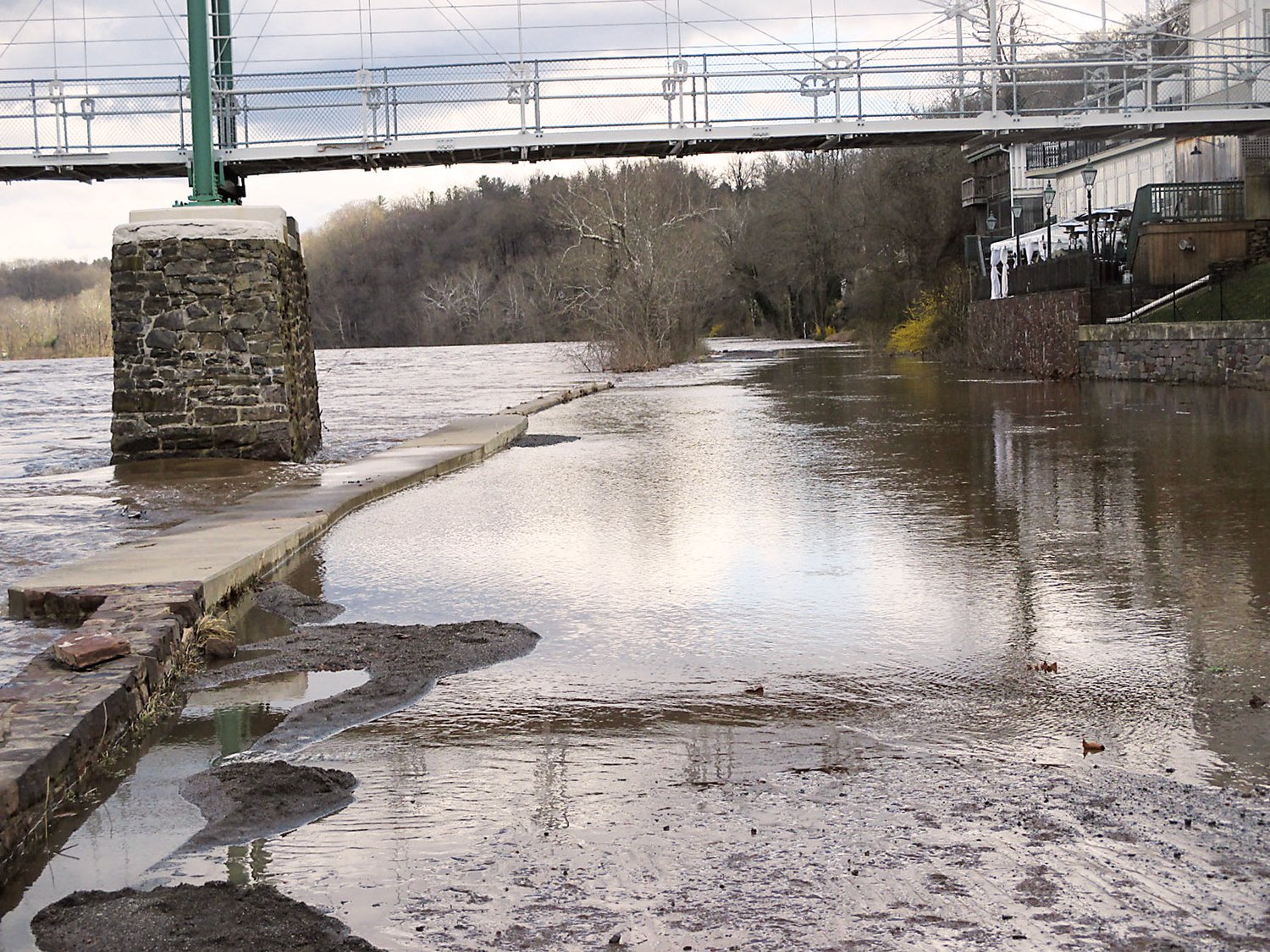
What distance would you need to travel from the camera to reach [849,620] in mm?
8297

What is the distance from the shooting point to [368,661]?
7.60m

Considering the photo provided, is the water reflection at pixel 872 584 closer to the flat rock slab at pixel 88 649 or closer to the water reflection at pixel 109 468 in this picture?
the flat rock slab at pixel 88 649

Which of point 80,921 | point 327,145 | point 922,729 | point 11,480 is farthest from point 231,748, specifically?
point 327,145

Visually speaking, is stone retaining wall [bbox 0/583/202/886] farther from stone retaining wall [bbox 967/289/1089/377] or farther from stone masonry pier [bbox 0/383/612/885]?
stone retaining wall [bbox 967/289/1089/377]

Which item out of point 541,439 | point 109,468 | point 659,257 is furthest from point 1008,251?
point 109,468

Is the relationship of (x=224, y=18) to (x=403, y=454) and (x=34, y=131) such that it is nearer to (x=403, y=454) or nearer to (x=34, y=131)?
(x=34, y=131)

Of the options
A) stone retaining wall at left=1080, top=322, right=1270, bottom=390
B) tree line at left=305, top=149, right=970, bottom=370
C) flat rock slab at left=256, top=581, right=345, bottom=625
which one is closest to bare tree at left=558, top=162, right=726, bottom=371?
tree line at left=305, top=149, right=970, bottom=370

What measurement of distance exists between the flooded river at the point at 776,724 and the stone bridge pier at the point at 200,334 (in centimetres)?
488

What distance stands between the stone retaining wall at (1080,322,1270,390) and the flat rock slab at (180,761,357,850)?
2342 centimetres

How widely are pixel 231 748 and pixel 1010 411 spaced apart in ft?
63.8

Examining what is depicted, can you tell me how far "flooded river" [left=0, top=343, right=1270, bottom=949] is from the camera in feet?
14.4

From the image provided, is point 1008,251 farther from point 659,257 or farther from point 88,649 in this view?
point 88,649

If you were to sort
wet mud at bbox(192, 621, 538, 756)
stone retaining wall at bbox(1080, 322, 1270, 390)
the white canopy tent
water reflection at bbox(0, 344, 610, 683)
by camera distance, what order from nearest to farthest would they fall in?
wet mud at bbox(192, 621, 538, 756), water reflection at bbox(0, 344, 610, 683), stone retaining wall at bbox(1080, 322, 1270, 390), the white canopy tent

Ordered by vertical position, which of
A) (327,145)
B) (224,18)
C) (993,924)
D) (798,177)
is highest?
(798,177)
